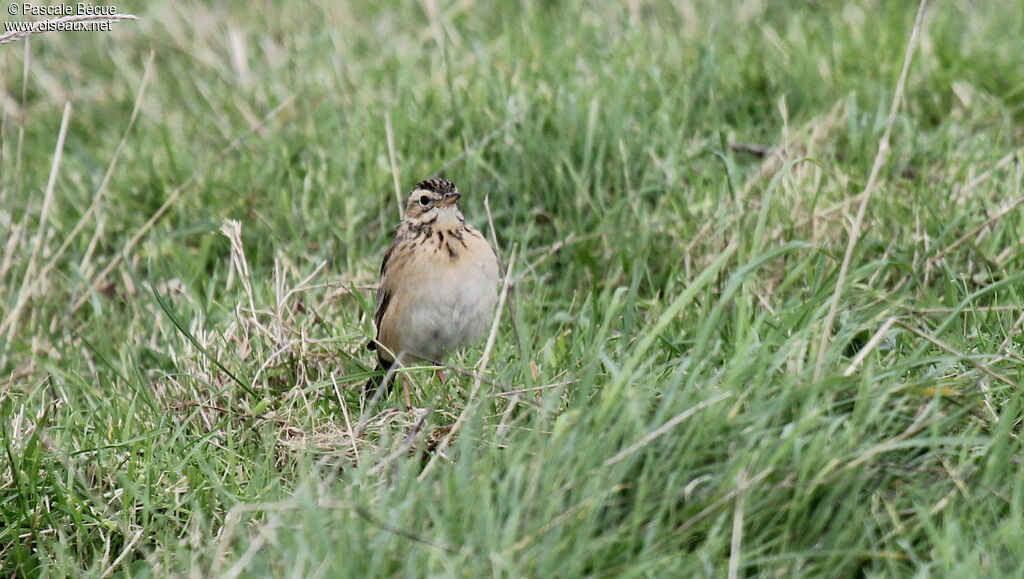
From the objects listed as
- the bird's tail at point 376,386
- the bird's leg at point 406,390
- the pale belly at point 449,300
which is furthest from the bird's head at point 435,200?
the bird's leg at point 406,390

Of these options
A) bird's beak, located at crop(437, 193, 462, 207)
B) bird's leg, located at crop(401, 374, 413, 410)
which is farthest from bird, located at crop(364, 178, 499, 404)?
bird's leg, located at crop(401, 374, 413, 410)

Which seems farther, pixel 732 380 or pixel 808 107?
pixel 808 107

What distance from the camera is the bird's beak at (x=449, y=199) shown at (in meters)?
5.81

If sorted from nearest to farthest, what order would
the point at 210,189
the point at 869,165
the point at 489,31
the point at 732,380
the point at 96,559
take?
1. the point at 732,380
2. the point at 96,559
3. the point at 869,165
4. the point at 210,189
5. the point at 489,31

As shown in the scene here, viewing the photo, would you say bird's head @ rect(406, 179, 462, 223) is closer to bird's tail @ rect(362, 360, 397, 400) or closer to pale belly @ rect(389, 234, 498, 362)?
pale belly @ rect(389, 234, 498, 362)

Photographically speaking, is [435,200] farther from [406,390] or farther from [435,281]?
[406,390]

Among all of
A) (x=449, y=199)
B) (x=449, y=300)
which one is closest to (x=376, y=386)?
(x=449, y=300)

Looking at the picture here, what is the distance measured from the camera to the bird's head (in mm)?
5836

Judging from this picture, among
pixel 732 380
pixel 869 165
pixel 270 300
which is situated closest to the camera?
pixel 732 380

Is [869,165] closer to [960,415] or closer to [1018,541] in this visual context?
[960,415]

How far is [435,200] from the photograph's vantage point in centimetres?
585

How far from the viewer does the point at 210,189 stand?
281 inches

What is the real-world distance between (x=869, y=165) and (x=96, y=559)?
393 centimetres

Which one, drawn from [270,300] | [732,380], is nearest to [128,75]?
[270,300]
